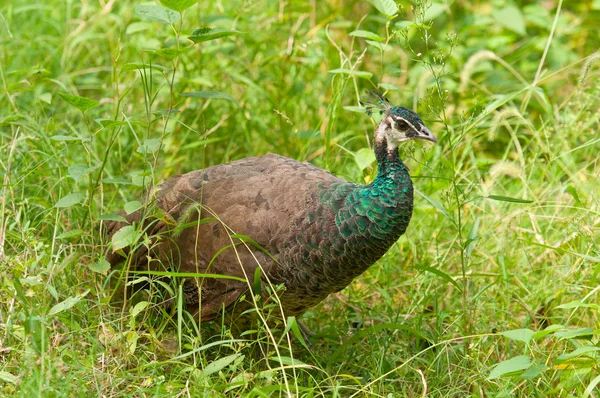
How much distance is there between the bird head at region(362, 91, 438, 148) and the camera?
2984mm

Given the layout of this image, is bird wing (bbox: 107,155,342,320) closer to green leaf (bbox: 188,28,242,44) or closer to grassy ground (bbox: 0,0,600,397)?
grassy ground (bbox: 0,0,600,397)

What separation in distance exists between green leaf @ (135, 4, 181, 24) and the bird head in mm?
877

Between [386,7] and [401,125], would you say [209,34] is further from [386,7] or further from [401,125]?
[386,7]

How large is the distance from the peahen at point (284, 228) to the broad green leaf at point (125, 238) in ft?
0.13

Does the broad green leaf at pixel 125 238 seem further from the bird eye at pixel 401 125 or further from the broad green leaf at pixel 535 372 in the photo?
the broad green leaf at pixel 535 372

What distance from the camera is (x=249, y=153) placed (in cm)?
439

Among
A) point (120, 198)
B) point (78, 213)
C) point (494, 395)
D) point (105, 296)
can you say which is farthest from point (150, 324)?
point (494, 395)

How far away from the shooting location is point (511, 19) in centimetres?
520

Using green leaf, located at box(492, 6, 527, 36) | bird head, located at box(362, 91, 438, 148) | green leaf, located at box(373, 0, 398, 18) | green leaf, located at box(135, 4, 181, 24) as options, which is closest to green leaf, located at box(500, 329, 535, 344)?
bird head, located at box(362, 91, 438, 148)

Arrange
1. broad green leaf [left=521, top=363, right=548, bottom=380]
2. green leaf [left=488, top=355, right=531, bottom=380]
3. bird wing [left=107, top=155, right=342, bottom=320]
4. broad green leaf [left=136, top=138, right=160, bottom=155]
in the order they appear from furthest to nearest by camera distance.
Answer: bird wing [left=107, top=155, right=342, bottom=320], broad green leaf [left=136, top=138, right=160, bottom=155], broad green leaf [left=521, top=363, right=548, bottom=380], green leaf [left=488, top=355, right=531, bottom=380]

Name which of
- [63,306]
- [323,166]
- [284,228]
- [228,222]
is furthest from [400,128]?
[63,306]

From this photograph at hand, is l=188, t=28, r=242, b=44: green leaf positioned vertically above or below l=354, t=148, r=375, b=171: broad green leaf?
above

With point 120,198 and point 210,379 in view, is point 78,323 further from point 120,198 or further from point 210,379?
point 120,198

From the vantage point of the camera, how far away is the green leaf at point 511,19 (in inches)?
201
